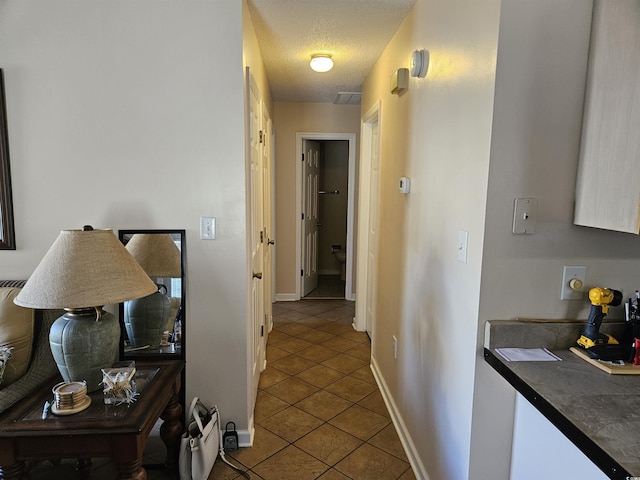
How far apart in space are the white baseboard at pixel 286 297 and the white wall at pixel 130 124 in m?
2.89

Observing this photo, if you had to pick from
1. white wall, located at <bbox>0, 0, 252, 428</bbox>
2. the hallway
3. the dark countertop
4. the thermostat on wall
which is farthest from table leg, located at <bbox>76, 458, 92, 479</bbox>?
the thermostat on wall

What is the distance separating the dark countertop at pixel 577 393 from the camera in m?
0.89

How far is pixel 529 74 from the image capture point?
1.28 meters

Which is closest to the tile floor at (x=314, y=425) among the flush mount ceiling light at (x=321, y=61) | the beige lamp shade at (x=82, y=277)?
the beige lamp shade at (x=82, y=277)

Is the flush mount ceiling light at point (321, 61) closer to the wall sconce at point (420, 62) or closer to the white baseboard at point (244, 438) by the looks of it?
the wall sconce at point (420, 62)

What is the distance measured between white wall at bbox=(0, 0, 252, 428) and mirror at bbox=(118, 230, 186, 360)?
0.06 meters

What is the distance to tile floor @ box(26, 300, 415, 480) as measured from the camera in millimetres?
1976

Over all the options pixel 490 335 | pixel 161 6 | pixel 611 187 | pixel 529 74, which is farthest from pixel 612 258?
pixel 161 6

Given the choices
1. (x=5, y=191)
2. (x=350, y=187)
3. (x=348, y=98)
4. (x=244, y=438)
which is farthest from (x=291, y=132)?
(x=244, y=438)

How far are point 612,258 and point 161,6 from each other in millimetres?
2157

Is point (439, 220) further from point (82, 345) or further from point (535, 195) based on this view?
point (82, 345)

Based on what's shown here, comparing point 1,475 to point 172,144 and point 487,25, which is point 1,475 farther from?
point 487,25

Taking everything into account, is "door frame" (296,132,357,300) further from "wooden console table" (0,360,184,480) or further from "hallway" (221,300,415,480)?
"wooden console table" (0,360,184,480)

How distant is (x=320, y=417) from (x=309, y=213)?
9.92 feet
